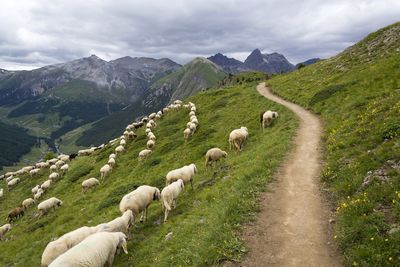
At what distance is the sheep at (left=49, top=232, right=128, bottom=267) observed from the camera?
46.0 ft

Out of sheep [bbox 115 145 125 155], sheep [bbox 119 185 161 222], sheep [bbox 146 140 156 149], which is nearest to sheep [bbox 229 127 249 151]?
sheep [bbox 119 185 161 222]

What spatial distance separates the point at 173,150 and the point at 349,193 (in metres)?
29.4

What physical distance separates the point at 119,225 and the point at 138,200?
9.25 ft

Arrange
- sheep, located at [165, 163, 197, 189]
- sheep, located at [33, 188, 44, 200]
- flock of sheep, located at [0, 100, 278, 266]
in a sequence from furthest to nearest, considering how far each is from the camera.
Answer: sheep, located at [33, 188, 44, 200] → sheep, located at [165, 163, 197, 189] → flock of sheep, located at [0, 100, 278, 266]

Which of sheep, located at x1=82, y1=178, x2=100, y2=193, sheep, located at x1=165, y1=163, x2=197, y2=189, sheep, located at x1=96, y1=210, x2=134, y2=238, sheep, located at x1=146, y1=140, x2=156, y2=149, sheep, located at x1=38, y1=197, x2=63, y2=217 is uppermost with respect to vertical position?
sheep, located at x1=165, y1=163, x2=197, y2=189

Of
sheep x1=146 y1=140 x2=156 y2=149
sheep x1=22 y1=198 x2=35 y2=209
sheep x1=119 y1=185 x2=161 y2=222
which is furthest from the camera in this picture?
sheep x1=146 y1=140 x2=156 y2=149

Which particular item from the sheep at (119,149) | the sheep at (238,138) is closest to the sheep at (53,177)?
the sheep at (119,149)

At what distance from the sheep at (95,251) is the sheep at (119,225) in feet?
4.90

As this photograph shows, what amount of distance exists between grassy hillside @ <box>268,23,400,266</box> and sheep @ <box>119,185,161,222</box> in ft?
35.4

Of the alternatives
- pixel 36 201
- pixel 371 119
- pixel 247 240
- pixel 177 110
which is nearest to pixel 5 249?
pixel 36 201

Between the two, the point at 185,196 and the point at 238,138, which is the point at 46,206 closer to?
the point at 185,196

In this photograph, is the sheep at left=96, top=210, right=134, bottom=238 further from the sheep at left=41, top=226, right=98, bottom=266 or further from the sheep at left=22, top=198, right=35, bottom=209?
the sheep at left=22, top=198, right=35, bottom=209

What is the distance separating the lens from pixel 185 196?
24172mm

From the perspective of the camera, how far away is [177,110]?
71.1m
